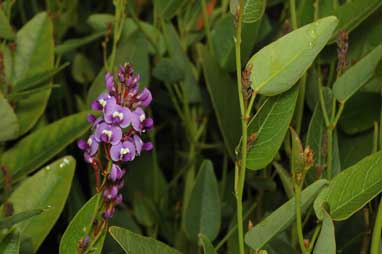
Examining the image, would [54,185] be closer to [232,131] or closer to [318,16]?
[232,131]

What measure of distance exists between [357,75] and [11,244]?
0.31 m

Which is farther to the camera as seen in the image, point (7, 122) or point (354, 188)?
point (7, 122)

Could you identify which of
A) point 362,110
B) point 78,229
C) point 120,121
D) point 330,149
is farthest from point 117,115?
point 362,110

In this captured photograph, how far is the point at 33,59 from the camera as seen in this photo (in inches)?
33.8

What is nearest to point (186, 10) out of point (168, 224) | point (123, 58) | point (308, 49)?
point (123, 58)

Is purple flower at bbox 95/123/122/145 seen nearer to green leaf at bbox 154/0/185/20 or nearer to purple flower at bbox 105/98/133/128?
purple flower at bbox 105/98/133/128

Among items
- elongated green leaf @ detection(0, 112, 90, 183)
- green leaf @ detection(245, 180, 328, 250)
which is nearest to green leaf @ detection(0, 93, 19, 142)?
elongated green leaf @ detection(0, 112, 90, 183)

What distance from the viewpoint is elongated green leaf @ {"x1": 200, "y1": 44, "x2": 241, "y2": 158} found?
797 millimetres

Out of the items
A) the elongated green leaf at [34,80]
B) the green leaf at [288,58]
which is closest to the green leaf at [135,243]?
the green leaf at [288,58]

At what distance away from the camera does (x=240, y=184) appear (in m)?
0.60

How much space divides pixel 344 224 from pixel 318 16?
21 cm

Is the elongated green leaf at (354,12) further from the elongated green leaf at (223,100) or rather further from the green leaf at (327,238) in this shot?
the green leaf at (327,238)

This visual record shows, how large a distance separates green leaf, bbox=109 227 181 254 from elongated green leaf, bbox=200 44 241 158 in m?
0.21

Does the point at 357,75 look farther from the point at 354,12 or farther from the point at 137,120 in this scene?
the point at 137,120
